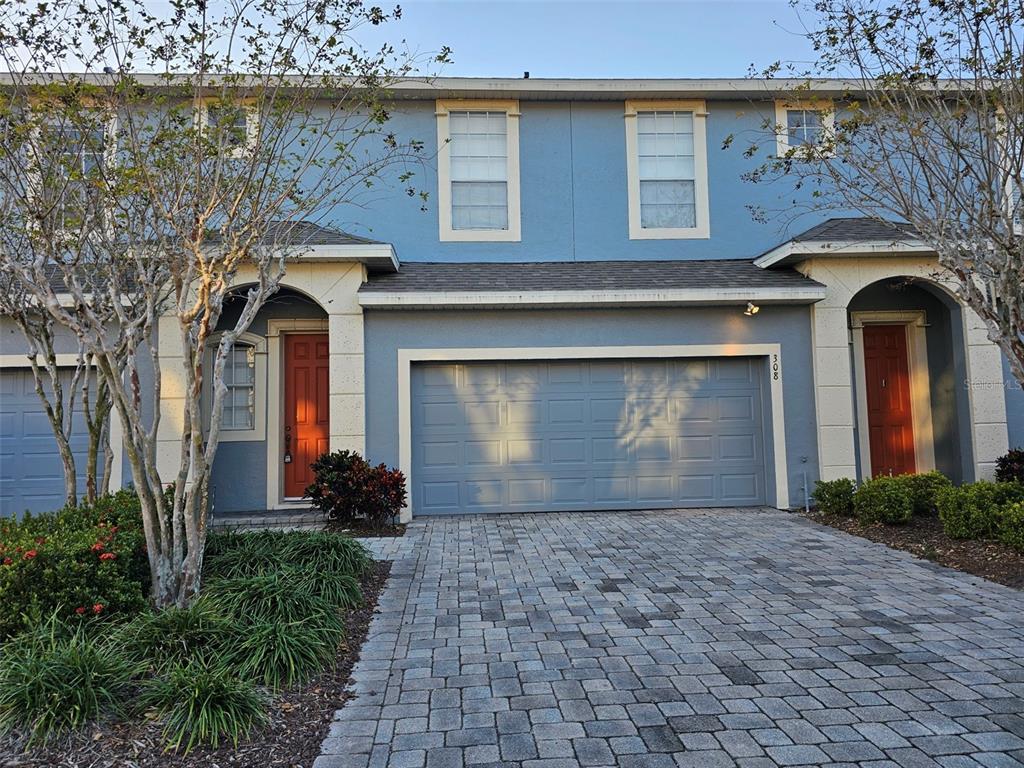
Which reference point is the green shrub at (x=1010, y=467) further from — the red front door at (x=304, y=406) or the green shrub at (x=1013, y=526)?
the red front door at (x=304, y=406)

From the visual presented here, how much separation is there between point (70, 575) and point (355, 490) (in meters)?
3.95

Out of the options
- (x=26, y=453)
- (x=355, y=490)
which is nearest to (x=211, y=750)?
(x=355, y=490)

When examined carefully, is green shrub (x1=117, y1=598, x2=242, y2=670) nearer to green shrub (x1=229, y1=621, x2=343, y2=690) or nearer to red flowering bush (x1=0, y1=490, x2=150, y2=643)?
green shrub (x1=229, y1=621, x2=343, y2=690)

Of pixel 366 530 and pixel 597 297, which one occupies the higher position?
pixel 597 297

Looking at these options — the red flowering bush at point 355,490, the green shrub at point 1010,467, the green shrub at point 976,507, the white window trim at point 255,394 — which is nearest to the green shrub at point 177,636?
the red flowering bush at point 355,490

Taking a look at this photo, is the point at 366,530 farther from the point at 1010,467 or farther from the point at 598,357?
the point at 1010,467

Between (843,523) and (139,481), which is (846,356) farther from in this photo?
(139,481)

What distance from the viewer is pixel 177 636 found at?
3799 millimetres

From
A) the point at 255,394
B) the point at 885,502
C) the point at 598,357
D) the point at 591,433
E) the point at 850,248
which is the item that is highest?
the point at 850,248

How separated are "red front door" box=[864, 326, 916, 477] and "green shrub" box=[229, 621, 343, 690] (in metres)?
9.35

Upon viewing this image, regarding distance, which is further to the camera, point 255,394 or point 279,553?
point 255,394

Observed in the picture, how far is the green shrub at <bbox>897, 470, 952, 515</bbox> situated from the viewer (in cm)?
787

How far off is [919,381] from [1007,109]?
5.45 metres

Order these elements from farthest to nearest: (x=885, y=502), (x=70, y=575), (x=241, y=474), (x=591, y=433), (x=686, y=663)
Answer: (x=241, y=474) → (x=591, y=433) → (x=885, y=502) → (x=70, y=575) → (x=686, y=663)
